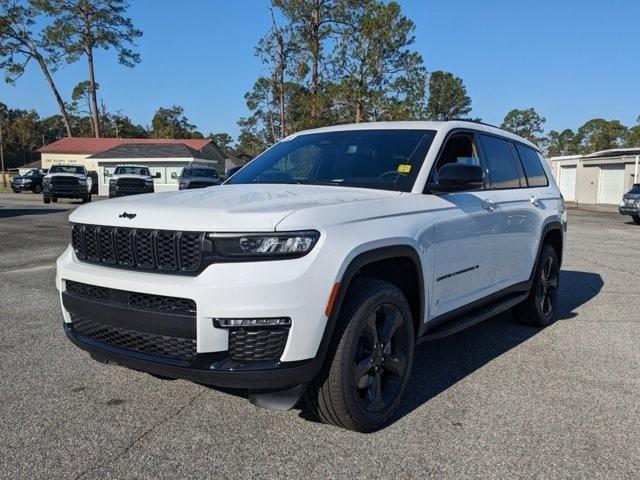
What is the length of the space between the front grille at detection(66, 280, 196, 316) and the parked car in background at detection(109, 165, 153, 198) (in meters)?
23.9

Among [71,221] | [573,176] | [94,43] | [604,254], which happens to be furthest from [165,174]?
[71,221]

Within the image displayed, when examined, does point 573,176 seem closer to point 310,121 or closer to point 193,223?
point 310,121

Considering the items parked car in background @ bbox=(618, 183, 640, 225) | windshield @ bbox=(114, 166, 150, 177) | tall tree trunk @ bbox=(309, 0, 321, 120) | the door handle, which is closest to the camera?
the door handle

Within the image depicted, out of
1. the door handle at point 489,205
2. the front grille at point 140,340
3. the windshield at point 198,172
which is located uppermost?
the windshield at point 198,172

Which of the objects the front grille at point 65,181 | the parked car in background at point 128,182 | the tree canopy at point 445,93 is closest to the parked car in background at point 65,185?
the front grille at point 65,181

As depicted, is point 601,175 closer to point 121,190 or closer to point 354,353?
point 121,190

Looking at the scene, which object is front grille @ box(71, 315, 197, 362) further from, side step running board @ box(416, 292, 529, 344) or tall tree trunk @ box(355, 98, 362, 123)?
tall tree trunk @ box(355, 98, 362, 123)

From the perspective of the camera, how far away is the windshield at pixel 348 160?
13.4ft

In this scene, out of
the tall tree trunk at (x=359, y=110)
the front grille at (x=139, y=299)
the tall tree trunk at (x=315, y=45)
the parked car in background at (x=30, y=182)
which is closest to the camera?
the front grille at (x=139, y=299)

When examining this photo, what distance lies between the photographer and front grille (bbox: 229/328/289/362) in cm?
287

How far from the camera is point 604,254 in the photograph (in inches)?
476

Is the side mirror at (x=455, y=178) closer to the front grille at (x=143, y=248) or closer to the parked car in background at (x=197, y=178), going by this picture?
the front grille at (x=143, y=248)

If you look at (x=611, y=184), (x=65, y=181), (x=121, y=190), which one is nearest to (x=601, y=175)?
(x=611, y=184)

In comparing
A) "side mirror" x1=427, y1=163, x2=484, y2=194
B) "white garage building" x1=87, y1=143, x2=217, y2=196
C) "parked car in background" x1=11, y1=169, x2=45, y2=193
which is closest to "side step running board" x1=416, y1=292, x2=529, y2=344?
"side mirror" x1=427, y1=163, x2=484, y2=194
